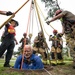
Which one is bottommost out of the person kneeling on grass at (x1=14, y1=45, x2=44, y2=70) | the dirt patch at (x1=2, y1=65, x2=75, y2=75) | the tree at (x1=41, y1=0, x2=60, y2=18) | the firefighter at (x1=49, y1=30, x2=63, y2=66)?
the dirt patch at (x1=2, y1=65, x2=75, y2=75)

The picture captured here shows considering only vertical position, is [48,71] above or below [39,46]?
below

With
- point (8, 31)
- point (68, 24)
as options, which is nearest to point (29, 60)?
point (8, 31)

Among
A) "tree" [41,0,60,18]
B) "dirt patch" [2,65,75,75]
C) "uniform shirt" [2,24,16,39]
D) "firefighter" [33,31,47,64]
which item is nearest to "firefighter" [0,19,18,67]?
"uniform shirt" [2,24,16,39]

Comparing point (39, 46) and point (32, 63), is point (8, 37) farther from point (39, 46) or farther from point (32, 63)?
point (32, 63)

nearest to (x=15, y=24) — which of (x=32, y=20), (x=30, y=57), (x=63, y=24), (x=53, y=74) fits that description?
(x=32, y=20)

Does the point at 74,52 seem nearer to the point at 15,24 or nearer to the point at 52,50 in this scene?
the point at 52,50

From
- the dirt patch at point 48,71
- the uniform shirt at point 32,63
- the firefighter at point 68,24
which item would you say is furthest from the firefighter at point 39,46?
the uniform shirt at point 32,63

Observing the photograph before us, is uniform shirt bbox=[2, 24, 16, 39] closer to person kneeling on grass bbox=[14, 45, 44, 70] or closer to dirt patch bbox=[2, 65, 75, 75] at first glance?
dirt patch bbox=[2, 65, 75, 75]

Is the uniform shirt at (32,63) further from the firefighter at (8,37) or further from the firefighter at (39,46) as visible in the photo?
the firefighter at (39,46)

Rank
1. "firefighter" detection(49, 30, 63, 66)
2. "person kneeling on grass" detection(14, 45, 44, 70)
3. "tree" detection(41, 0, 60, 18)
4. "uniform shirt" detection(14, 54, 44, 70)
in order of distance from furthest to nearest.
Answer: "tree" detection(41, 0, 60, 18)
"firefighter" detection(49, 30, 63, 66)
"uniform shirt" detection(14, 54, 44, 70)
"person kneeling on grass" detection(14, 45, 44, 70)

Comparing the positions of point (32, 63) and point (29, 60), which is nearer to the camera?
point (29, 60)

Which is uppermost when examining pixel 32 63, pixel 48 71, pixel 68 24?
pixel 68 24

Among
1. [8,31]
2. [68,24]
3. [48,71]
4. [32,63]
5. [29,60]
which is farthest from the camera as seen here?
[68,24]

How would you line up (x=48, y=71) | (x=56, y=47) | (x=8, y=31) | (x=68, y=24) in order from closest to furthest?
(x=48, y=71)
(x=8, y=31)
(x=68, y=24)
(x=56, y=47)
